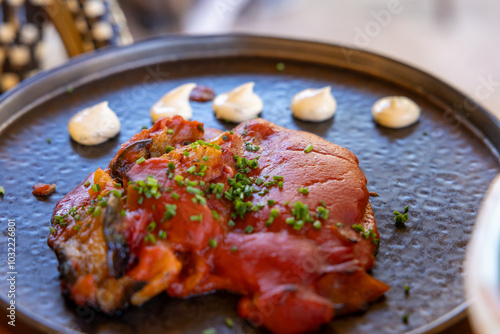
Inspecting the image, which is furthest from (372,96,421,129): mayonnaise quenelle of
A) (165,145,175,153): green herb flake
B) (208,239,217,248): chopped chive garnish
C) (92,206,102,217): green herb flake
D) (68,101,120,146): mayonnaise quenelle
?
(92,206,102,217): green herb flake

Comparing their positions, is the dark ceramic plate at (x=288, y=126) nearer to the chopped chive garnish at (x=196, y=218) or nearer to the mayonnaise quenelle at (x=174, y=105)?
the mayonnaise quenelle at (x=174, y=105)

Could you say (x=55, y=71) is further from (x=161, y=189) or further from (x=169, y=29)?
(x=169, y=29)

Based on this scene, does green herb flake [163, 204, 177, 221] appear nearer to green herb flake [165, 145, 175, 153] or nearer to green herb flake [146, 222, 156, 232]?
green herb flake [146, 222, 156, 232]

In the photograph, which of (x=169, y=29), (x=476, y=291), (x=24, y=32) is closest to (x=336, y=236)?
(x=476, y=291)

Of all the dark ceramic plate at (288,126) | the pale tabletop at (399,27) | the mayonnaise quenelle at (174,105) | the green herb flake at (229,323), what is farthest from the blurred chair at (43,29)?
the green herb flake at (229,323)

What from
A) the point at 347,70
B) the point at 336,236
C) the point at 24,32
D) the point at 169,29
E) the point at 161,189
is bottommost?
the point at 336,236

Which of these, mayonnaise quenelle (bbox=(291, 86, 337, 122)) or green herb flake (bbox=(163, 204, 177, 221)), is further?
mayonnaise quenelle (bbox=(291, 86, 337, 122))

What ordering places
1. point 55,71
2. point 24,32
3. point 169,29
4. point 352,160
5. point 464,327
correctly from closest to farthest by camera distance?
point 464,327
point 352,160
point 55,71
point 24,32
point 169,29
